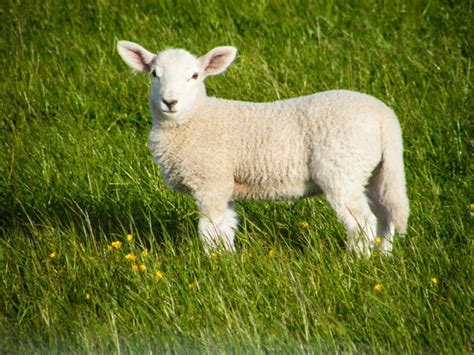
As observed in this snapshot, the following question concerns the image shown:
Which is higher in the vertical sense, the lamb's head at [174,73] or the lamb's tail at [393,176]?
the lamb's head at [174,73]

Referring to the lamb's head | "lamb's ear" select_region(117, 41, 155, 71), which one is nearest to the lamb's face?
the lamb's head

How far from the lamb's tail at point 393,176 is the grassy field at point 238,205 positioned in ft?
0.45

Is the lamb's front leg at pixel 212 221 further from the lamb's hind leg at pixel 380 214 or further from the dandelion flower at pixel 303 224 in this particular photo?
the lamb's hind leg at pixel 380 214

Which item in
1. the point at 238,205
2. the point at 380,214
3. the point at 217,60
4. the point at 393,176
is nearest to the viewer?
the point at 393,176

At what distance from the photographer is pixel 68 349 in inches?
173

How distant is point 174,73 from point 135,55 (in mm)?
479

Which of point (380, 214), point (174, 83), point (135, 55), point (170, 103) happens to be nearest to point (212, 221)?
point (170, 103)

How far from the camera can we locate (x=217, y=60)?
5.67m

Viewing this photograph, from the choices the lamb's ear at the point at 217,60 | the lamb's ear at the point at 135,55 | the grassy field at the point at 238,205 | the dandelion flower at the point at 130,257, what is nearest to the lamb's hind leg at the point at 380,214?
the grassy field at the point at 238,205

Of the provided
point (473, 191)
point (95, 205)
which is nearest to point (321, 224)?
point (473, 191)

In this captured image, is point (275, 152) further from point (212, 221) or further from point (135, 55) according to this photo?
point (135, 55)

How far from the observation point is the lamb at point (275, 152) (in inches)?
201

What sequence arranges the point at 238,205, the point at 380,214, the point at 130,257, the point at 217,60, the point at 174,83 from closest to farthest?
the point at 130,257 < the point at 174,83 < the point at 380,214 < the point at 217,60 < the point at 238,205

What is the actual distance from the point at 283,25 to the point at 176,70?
12.5 feet
